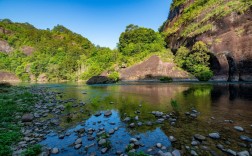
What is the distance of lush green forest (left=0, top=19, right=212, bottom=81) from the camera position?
62.1m

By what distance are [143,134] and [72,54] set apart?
102m

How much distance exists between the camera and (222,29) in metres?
39.4

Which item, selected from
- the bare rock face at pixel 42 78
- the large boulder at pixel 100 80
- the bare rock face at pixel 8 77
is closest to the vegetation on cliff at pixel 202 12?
the large boulder at pixel 100 80

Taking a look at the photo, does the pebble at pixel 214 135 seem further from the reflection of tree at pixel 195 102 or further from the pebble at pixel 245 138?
the reflection of tree at pixel 195 102

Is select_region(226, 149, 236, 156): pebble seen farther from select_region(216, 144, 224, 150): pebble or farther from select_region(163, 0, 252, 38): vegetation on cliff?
select_region(163, 0, 252, 38): vegetation on cliff

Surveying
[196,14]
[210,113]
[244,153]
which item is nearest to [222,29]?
[196,14]

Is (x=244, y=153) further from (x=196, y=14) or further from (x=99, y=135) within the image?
(x=196, y=14)

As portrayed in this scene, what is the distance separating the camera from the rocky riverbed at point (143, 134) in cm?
498

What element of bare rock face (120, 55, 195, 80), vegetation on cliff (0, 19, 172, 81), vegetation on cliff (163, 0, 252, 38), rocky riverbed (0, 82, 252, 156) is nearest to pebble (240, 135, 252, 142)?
rocky riverbed (0, 82, 252, 156)

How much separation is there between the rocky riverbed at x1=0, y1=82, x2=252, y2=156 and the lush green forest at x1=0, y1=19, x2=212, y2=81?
35.1 metres

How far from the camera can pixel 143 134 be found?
20.7 feet

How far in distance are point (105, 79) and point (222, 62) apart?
31267 mm

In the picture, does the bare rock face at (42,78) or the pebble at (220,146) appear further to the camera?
the bare rock face at (42,78)

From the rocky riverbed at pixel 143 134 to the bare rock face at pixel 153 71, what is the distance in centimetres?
3700
